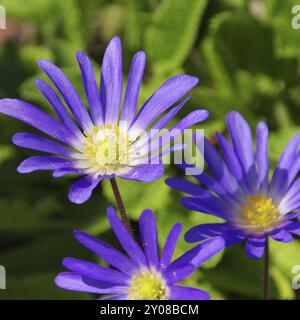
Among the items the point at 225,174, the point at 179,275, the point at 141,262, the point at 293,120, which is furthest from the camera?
the point at 293,120

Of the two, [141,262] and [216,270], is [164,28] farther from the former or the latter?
[141,262]

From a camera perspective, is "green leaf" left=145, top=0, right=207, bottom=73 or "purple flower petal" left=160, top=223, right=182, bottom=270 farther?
"green leaf" left=145, top=0, right=207, bottom=73

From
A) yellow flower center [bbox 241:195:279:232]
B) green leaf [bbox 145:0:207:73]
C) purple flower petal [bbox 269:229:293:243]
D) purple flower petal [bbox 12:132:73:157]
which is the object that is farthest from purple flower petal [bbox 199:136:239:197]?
green leaf [bbox 145:0:207:73]

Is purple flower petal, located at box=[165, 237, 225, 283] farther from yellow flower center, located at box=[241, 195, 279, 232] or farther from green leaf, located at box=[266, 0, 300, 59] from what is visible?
green leaf, located at box=[266, 0, 300, 59]

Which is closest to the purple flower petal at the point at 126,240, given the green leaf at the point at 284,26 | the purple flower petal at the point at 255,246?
the purple flower petal at the point at 255,246

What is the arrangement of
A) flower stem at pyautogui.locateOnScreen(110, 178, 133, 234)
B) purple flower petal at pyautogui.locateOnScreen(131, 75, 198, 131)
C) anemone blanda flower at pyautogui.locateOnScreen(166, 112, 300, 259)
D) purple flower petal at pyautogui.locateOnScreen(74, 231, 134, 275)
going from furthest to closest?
1. anemone blanda flower at pyautogui.locateOnScreen(166, 112, 300, 259)
2. purple flower petal at pyautogui.locateOnScreen(131, 75, 198, 131)
3. flower stem at pyautogui.locateOnScreen(110, 178, 133, 234)
4. purple flower petal at pyautogui.locateOnScreen(74, 231, 134, 275)

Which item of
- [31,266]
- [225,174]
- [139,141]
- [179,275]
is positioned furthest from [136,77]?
[31,266]
